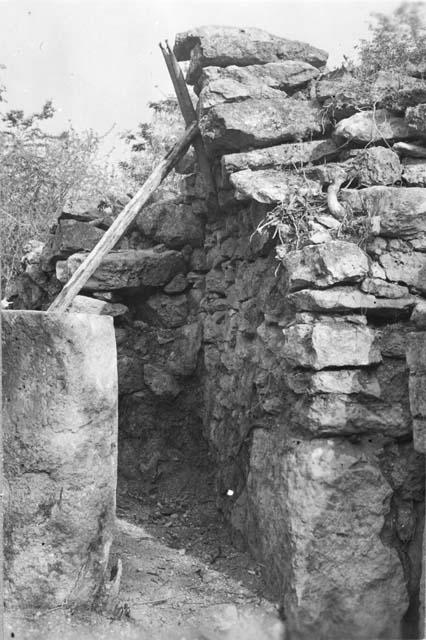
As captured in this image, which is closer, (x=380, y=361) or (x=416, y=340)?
(x=416, y=340)

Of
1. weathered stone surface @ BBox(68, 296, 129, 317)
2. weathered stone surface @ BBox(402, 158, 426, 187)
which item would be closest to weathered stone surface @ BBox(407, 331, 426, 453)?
weathered stone surface @ BBox(402, 158, 426, 187)

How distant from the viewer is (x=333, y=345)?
4387 mm

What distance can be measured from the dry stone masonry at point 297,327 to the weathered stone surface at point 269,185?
0.01m

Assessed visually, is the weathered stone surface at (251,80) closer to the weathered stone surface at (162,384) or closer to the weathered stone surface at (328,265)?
the weathered stone surface at (328,265)

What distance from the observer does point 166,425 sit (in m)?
6.77

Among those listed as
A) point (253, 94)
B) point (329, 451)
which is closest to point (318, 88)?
point (253, 94)

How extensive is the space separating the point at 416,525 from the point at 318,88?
123 inches

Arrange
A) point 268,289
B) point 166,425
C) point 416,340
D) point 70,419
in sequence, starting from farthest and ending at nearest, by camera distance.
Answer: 1. point 166,425
2. point 268,289
3. point 70,419
4. point 416,340

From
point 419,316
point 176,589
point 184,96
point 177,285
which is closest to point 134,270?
point 177,285

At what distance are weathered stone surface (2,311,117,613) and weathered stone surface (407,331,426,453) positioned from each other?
5.75 ft

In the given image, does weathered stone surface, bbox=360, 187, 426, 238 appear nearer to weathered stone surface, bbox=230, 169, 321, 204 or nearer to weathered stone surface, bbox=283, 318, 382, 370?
weathered stone surface, bbox=230, 169, 321, 204

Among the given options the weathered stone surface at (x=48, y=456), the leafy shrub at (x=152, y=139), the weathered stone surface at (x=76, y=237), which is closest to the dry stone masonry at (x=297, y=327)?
the weathered stone surface at (x=76, y=237)

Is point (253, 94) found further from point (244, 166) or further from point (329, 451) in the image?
point (329, 451)

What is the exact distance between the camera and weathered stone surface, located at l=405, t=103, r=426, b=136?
494 centimetres
